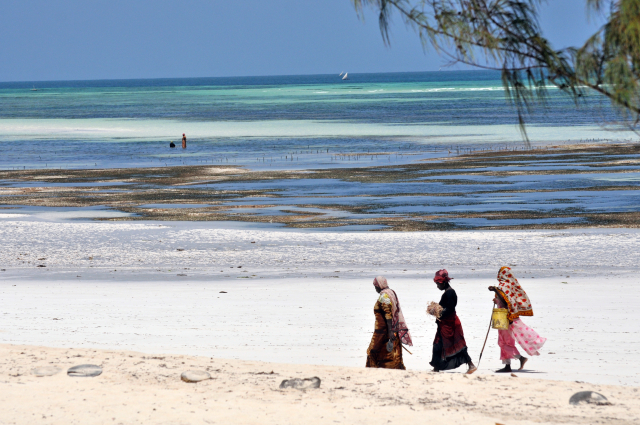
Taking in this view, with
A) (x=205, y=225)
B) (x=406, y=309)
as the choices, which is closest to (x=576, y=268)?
(x=406, y=309)

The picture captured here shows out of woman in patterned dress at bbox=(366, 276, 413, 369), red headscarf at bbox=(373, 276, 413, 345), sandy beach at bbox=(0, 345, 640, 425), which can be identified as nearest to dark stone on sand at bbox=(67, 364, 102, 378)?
sandy beach at bbox=(0, 345, 640, 425)

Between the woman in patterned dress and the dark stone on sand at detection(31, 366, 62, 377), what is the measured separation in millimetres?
3278

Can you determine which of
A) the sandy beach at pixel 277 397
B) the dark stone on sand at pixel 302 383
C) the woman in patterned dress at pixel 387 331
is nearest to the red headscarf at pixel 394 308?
the woman in patterned dress at pixel 387 331

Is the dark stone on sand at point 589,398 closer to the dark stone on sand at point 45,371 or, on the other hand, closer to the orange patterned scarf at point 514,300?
the orange patterned scarf at point 514,300

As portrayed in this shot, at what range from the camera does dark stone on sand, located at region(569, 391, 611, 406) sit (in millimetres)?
7805

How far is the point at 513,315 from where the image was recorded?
911 cm

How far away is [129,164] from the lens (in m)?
39.5

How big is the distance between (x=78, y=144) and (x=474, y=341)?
44.7 metres

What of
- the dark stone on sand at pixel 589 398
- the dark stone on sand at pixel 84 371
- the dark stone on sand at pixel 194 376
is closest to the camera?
the dark stone on sand at pixel 589 398

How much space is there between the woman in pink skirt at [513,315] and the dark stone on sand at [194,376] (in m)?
3.12

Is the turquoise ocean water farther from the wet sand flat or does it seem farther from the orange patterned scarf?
the orange patterned scarf

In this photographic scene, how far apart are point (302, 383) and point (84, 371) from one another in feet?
7.53

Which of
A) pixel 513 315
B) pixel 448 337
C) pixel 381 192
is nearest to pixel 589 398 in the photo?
pixel 513 315

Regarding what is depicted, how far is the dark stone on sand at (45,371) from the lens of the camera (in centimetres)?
886
